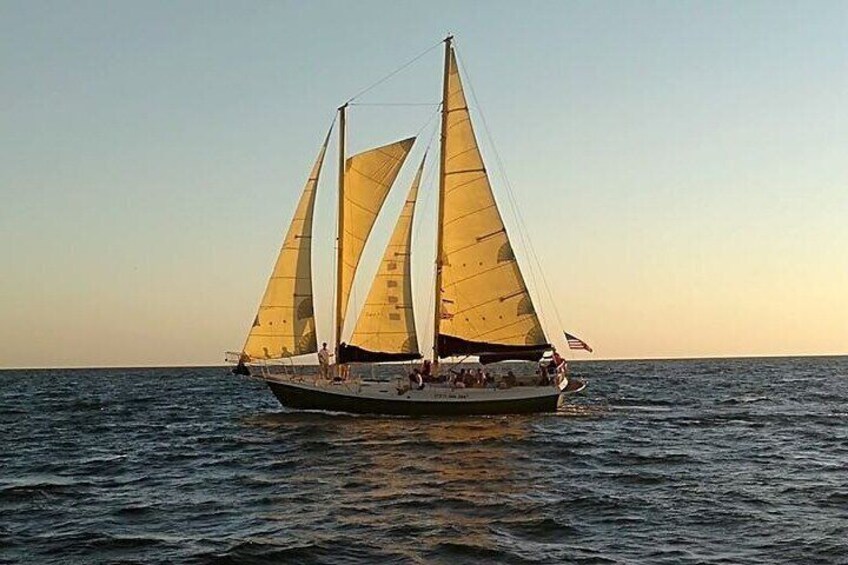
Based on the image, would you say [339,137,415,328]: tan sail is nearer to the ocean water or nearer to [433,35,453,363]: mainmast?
[433,35,453,363]: mainmast

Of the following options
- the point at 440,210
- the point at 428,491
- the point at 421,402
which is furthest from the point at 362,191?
the point at 428,491

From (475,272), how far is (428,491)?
822 inches

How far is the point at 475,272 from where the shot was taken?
149 feet

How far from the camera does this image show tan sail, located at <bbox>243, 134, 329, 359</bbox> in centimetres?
4547

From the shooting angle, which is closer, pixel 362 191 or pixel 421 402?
pixel 421 402

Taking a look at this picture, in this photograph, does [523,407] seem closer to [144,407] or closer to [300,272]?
[300,272]

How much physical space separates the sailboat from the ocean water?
8.51 feet

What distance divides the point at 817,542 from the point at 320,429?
24937mm

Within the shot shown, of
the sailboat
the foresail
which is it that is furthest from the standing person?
the foresail

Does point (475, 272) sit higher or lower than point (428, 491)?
higher

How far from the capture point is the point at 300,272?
150ft

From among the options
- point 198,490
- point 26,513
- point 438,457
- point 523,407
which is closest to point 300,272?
point 523,407

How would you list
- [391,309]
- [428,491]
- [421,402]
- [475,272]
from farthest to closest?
[475,272] → [391,309] → [421,402] → [428,491]

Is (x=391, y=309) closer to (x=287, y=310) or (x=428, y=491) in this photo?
(x=287, y=310)
